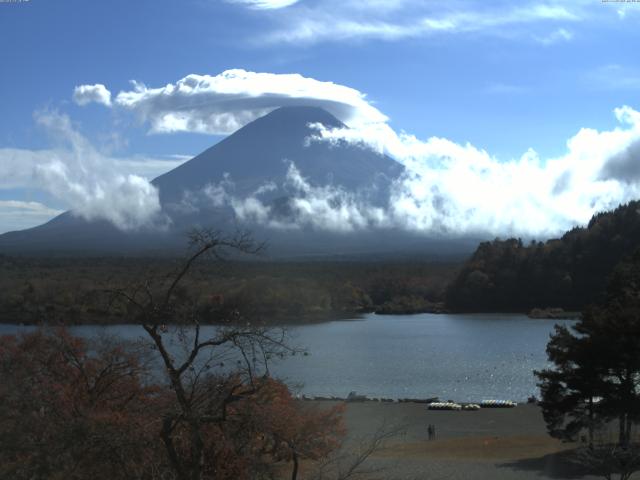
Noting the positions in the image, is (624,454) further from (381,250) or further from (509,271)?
(381,250)

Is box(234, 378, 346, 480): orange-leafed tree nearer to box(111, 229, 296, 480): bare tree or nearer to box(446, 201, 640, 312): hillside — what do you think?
box(111, 229, 296, 480): bare tree

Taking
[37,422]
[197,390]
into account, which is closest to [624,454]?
[197,390]

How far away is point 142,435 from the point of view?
4.25 m

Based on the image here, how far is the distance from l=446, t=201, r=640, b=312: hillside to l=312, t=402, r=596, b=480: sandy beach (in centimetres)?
3417

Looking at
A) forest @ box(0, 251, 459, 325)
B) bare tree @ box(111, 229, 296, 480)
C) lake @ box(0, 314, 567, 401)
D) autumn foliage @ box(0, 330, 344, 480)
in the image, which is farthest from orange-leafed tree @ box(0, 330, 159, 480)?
forest @ box(0, 251, 459, 325)

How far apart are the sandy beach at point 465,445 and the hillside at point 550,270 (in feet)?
112

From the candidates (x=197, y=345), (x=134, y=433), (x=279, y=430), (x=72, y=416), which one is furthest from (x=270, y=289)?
(x=197, y=345)

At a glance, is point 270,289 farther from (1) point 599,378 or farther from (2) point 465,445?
(1) point 599,378

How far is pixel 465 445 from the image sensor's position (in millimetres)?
13961

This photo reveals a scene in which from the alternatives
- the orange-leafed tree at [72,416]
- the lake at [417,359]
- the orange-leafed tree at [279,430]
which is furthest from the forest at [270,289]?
the orange-leafed tree at [279,430]

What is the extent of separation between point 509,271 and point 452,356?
27617 millimetres

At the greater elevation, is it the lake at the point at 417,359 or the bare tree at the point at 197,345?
the bare tree at the point at 197,345

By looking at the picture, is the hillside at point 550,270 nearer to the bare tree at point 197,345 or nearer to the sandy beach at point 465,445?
the sandy beach at point 465,445

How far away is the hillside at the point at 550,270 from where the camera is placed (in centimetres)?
5091
